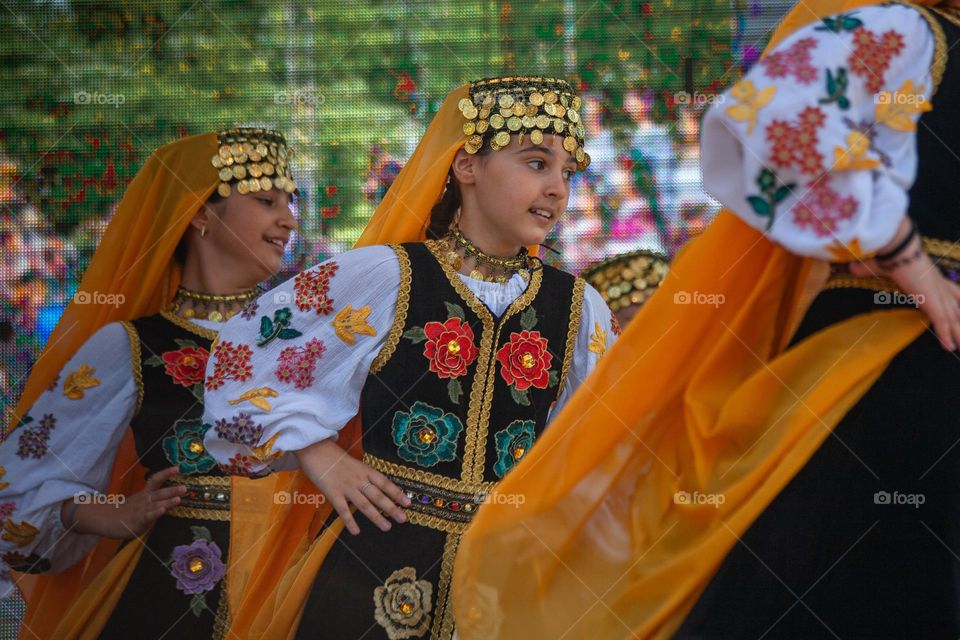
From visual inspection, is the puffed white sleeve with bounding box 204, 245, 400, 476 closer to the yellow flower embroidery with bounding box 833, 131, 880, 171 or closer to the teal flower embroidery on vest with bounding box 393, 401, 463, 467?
the teal flower embroidery on vest with bounding box 393, 401, 463, 467

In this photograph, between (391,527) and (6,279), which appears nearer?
(391,527)

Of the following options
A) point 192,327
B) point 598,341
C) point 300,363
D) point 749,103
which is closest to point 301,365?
point 300,363

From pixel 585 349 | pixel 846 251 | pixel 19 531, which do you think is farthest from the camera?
pixel 19 531

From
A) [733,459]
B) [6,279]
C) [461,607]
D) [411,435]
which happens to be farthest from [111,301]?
[733,459]

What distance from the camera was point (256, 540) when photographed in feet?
10.1

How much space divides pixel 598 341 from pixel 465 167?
45cm

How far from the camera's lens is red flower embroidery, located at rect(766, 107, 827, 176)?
1.81 meters

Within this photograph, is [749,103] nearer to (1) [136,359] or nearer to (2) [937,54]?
(2) [937,54]

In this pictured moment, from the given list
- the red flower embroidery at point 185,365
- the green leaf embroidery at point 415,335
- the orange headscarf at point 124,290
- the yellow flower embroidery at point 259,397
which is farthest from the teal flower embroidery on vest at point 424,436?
the red flower embroidery at point 185,365

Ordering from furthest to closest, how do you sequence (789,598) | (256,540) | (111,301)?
(111,301)
(256,540)
(789,598)

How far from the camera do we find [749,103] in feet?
6.04

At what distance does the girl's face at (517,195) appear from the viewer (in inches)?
109

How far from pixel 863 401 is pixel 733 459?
20cm

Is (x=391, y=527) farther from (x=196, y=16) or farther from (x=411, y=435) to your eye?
(x=196, y=16)
